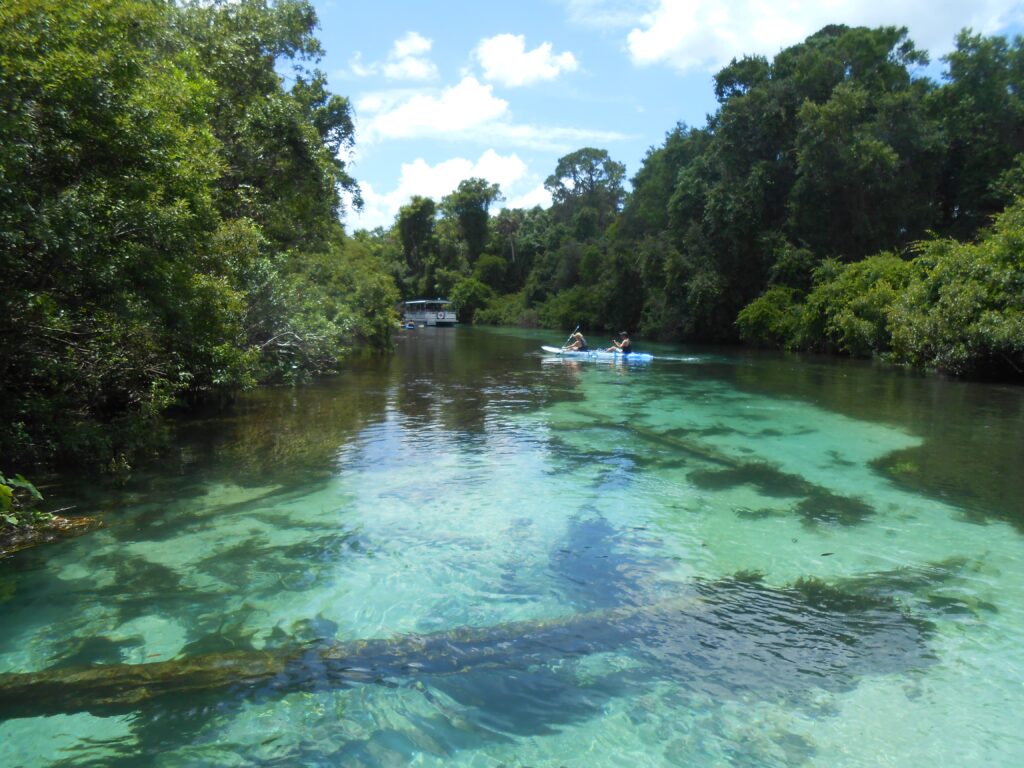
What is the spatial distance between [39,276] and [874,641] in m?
9.15

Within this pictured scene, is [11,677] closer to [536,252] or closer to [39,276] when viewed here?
[39,276]

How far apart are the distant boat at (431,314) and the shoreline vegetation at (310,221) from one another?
1349cm

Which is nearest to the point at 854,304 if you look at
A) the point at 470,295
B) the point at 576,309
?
the point at 576,309

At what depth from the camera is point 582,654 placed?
5.49m

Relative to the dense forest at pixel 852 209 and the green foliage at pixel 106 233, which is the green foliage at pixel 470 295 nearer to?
the dense forest at pixel 852 209

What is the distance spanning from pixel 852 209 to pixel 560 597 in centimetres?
3660

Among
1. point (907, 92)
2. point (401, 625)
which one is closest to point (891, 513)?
point (401, 625)

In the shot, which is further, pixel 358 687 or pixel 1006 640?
pixel 1006 640

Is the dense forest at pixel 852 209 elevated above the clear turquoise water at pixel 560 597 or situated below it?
above

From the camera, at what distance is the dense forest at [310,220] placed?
7.57 metres

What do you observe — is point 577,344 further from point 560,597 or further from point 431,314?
point 431,314

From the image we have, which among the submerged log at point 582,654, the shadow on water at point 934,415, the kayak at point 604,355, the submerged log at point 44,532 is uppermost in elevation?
the kayak at point 604,355

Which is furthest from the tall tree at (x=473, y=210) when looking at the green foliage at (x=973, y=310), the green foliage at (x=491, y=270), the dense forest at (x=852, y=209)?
the green foliage at (x=973, y=310)

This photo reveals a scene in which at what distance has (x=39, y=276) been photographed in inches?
303
